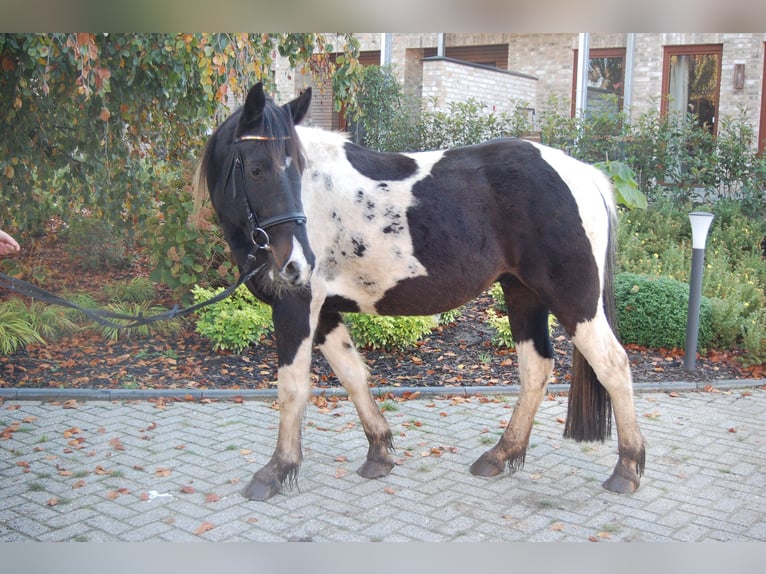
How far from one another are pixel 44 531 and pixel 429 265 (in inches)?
97.0

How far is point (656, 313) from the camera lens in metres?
7.46

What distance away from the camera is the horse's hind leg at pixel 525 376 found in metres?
4.74

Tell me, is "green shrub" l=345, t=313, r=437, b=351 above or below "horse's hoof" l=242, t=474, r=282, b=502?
above

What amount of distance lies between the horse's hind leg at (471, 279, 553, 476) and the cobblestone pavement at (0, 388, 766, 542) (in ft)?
0.37

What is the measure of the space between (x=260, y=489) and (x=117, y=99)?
154 inches

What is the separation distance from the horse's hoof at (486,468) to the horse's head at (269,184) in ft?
5.75

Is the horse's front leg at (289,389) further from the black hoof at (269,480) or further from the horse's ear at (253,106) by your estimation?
the horse's ear at (253,106)

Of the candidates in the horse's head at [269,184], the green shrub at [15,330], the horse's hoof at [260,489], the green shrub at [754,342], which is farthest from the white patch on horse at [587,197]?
the green shrub at [15,330]

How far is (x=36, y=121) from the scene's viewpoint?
7.09 m

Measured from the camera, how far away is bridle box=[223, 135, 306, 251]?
3.81m

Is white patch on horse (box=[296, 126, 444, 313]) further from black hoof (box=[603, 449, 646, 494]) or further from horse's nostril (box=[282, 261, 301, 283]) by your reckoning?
black hoof (box=[603, 449, 646, 494])

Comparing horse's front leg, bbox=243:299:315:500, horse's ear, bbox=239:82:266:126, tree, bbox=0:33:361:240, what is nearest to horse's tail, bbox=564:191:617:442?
horse's front leg, bbox=243:299:315:500

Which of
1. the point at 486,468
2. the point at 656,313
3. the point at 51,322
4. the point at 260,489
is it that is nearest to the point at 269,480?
the point at 260,489

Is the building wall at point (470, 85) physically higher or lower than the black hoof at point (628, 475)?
higher
